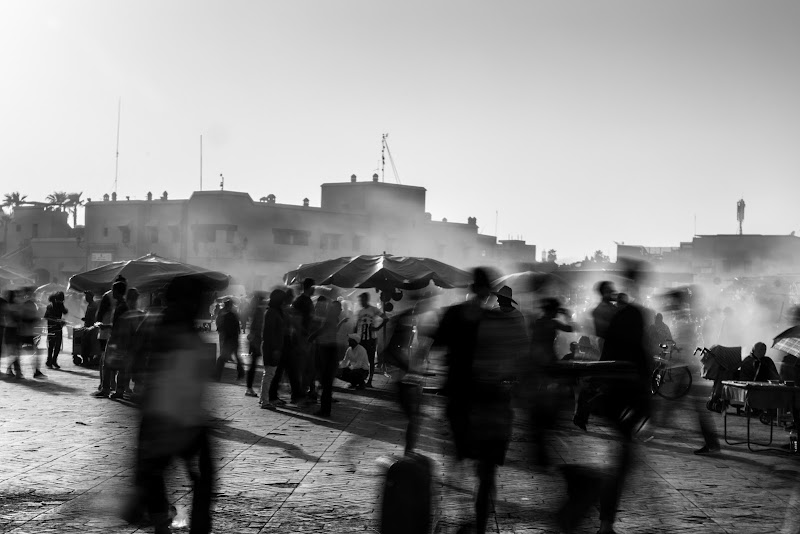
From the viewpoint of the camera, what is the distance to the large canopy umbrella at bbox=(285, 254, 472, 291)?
20328mm

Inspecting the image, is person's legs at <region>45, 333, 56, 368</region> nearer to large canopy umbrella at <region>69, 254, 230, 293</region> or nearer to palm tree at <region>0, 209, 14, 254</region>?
large canopy umbrella at <region>69, 254, 230, 293</region>

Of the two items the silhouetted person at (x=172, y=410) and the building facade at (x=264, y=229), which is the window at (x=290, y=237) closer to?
the building facade at (x=264, y=229)

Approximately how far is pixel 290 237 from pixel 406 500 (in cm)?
6537

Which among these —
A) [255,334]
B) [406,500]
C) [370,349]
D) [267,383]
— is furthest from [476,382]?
[370,349]

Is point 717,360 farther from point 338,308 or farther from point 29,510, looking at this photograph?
point 29,510

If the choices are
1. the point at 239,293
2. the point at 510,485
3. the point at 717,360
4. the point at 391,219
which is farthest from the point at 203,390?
the point at 391,219

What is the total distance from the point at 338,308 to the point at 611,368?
25.7 ft

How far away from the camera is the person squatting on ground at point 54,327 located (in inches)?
872

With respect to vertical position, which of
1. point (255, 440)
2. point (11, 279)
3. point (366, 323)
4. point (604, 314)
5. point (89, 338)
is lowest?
point (255, 440)

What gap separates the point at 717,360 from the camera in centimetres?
1558

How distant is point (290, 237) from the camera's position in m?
70.8

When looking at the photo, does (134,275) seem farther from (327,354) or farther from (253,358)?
(327,354)

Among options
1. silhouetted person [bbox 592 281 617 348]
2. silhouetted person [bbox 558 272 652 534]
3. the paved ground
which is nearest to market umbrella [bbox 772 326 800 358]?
the paved ground

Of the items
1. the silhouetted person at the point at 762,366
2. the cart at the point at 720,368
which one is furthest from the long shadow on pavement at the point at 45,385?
the silhouetted person at the point at 762,366
